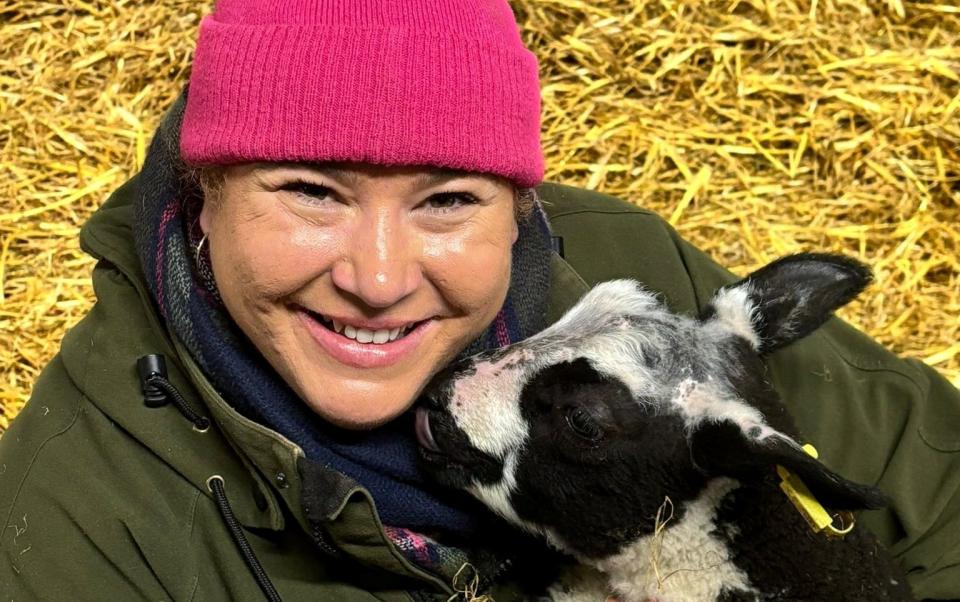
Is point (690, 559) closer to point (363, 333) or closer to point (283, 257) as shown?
point (363, 333)

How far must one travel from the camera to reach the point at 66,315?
4.74 m

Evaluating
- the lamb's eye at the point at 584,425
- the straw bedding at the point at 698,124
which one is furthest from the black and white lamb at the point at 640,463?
the straw bedding at the point at 698,124

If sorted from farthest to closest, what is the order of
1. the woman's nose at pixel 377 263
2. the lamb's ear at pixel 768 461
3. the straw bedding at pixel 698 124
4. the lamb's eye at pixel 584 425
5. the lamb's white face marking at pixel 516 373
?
the straw bedding at pixel 698 124, the lamb's white face marking at pixel 516 373, the lamb's eye at pixel 584 425, the woman's nose at pixel 377 263, the lamb's ear at pixel 768 461

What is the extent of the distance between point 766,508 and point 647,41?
2.96m

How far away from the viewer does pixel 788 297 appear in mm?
3146

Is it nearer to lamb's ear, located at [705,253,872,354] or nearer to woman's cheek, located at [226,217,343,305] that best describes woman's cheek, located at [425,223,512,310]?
woman's cheek, located at [226,217,343,305]

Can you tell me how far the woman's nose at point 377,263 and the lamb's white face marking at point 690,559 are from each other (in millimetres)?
902

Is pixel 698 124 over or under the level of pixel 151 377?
under

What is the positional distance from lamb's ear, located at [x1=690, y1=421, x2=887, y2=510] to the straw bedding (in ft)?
7.62

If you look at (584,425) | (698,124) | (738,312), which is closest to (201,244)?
(584,425)

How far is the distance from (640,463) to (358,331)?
2.44 feet

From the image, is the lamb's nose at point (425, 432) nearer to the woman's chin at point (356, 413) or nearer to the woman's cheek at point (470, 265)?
the woman's chin at point (356, 413)

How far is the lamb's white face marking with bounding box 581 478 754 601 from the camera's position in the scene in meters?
2.86

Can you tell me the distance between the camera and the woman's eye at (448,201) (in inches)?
105
